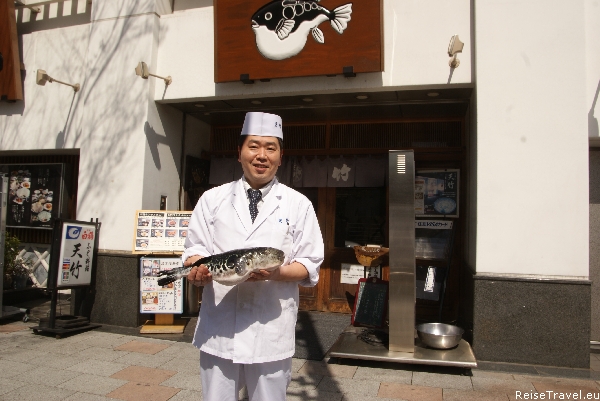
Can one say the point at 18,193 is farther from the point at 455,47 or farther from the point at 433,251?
the point at 455,47

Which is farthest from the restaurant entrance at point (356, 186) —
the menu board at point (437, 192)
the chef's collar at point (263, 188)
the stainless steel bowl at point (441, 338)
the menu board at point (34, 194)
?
the chef's collar at point (263, 188)

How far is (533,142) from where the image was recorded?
5.70m

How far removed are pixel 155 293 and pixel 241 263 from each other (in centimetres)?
536

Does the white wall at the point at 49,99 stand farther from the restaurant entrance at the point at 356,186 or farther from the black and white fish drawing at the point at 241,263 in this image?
the black and white fish drawing at the point at 241,263

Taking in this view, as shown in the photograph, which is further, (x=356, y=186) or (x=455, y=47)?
(x=356, y=186)

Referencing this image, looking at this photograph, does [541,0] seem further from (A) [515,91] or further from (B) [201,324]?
(B) [201,324]

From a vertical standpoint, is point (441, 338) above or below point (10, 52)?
below

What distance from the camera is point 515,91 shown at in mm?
5816

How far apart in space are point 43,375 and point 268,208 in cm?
432

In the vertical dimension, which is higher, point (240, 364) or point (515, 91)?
point (515, 91)

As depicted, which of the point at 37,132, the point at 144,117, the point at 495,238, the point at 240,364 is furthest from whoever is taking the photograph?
the point at 37,132

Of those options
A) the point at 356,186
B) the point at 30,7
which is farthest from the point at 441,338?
the point at 30,7

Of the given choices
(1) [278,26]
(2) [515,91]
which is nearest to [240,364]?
(2) [515,91]

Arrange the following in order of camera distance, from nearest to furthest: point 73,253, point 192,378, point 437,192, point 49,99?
point 192,378 < point 73,253 < point 437,192 < point 49,99
